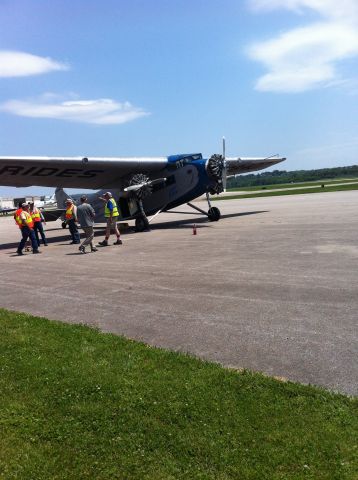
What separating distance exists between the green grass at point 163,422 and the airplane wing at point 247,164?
71.9 ft

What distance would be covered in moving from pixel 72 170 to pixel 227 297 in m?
14.5

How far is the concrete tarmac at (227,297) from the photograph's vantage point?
4.99 metres

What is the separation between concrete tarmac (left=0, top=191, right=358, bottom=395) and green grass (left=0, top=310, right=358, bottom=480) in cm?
51

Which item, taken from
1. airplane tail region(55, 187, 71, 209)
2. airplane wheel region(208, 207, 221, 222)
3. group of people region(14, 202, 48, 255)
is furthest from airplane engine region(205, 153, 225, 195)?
airplane tail region(55, 187, 71, 209)

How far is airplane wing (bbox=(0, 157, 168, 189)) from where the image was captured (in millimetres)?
18109

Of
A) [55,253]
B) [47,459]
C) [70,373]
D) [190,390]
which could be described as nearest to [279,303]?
[190,390]

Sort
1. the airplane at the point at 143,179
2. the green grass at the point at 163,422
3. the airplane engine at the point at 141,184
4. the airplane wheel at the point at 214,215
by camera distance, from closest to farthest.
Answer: the green grass at the point at 163,422 → the airplane at the point at 143,179 → the airplane engine at the point at 141,184 → the airplane wheel at the point at 214,215

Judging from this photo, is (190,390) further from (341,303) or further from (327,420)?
(341,303)

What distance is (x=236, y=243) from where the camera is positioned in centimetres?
1432

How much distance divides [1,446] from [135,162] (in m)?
18.5

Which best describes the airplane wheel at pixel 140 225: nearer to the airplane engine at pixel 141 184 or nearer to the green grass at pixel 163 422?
the airplane engine at pixel 141 184

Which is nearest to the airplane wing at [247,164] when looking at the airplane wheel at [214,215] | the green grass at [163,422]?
the airplane wheel at [214,215]

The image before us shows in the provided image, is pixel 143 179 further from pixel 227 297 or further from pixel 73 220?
pixel 227 297

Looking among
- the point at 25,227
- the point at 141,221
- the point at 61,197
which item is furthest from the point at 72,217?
the point at 61,197
